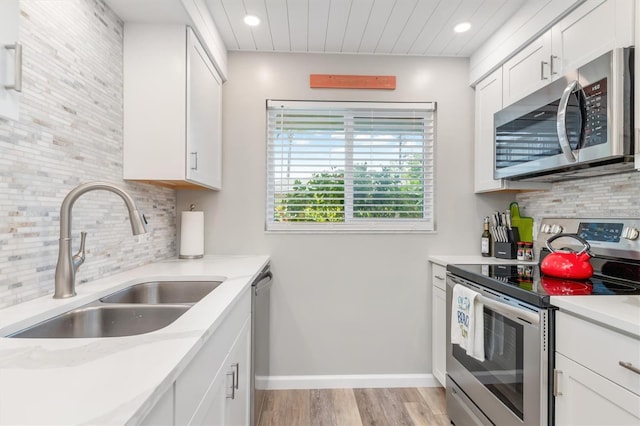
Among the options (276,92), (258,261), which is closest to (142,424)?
(258,261)

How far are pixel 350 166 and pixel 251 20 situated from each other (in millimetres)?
1141

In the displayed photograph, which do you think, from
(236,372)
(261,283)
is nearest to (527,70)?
(261,283)

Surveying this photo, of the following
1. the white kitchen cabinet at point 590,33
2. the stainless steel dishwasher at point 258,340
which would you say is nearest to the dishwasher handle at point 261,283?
the stainless steel dishwasher at point 258,340

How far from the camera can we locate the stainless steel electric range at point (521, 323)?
1.26 metres

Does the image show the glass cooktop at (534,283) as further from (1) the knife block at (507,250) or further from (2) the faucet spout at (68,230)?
(2) the faucet spout at (68,230)

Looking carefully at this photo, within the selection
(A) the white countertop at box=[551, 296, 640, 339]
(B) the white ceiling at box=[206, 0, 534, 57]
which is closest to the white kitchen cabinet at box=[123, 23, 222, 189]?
(B) the white ceiling at box=[206, 0, 534, 57]

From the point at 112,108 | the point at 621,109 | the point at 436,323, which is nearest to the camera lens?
the point at 621,109

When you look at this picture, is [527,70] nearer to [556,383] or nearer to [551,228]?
[551,228]

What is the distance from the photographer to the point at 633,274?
4.96 ft

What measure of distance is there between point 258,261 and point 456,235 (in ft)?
4.79

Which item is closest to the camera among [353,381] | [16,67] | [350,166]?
[16,67]

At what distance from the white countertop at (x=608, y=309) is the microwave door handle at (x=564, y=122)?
636mm

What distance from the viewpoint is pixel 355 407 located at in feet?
6.95

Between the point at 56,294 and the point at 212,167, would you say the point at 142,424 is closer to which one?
the point at 56,294
